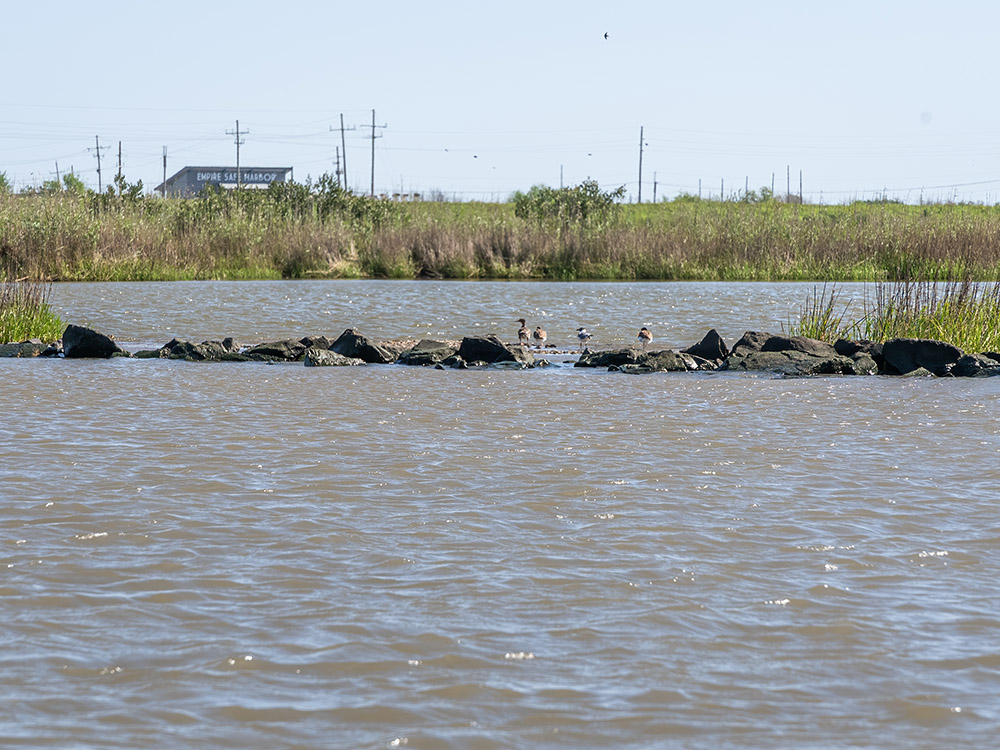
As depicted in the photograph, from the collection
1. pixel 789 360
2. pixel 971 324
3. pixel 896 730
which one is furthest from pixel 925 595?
pixel 971 324

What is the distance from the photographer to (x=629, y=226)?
38656mm

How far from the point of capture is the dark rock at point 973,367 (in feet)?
47.0

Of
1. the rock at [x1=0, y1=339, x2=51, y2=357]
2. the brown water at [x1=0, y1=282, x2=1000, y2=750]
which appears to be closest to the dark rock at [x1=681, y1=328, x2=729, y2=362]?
the brown water at [x1=0, y1=282, x2=1000, y2=750]

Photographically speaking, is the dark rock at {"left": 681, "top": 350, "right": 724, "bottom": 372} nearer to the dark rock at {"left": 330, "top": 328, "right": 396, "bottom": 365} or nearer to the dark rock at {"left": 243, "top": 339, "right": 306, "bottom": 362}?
the dark rock at {"left": 330, "top": 328, "right": 396, "bottom": 365}

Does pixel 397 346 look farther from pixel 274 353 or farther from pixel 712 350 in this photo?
pixel 712 350

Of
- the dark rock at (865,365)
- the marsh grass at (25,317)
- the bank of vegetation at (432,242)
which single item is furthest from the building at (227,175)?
the dark rock at (865,365)

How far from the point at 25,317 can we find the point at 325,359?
556 cm

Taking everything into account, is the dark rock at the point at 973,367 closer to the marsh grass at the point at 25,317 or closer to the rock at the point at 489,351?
the rock at the point at 489,351

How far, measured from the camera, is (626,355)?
16.0m

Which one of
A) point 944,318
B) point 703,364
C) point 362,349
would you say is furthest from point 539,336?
point 944,318

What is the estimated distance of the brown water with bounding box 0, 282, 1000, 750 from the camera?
394 centimetres

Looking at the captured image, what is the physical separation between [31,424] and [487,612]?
262 inches

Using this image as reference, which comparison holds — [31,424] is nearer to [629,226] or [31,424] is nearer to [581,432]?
[581,432]

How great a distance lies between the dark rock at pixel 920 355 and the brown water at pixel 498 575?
293cm
